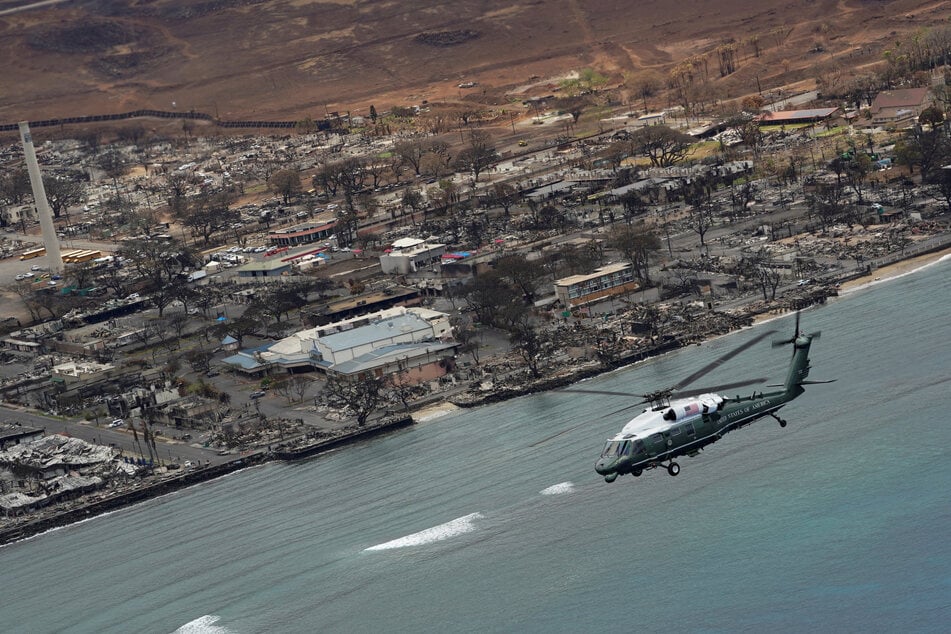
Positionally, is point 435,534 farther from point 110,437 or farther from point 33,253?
point 33,253

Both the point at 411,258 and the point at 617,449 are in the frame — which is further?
the point at 411,258

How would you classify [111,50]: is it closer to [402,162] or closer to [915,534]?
[402,162]

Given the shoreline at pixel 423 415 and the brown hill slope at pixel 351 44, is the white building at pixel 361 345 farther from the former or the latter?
the brown hill slope at pixel 351 44

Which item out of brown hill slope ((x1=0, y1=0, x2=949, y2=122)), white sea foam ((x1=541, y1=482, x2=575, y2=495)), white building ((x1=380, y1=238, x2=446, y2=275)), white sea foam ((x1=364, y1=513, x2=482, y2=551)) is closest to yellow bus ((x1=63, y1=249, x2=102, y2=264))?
white building ((x1=380, y1=238, x2=446, y2=275))

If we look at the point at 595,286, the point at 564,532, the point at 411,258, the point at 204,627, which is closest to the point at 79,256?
the point at 411,258

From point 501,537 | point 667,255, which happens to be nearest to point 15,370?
point 667,255

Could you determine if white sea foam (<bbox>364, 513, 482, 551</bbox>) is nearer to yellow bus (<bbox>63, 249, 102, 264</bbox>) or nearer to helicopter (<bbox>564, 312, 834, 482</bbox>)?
helicopter (<bbox>564, 312, 834, 482</bbox>)

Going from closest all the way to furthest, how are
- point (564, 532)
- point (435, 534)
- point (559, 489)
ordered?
point (564, 532), point (435, 534), point (559, 489)
